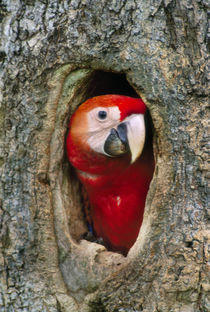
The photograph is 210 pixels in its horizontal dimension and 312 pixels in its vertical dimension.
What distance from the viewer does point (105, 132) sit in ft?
8.14

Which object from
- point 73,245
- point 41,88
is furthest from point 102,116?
point 73,245

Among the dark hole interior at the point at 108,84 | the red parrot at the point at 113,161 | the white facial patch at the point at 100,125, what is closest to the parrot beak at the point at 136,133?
the red parrot at the point at 113,161

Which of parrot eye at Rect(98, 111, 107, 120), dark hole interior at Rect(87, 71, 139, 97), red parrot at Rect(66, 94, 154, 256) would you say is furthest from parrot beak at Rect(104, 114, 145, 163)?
dark hole interior at Rect(87, 71, 139, 97)

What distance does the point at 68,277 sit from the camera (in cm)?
227

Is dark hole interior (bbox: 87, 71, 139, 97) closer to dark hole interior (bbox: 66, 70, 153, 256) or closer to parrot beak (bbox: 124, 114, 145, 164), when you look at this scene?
dark hole interior (bbox: 66, 70, 153, 256)

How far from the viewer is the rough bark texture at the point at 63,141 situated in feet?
6.77

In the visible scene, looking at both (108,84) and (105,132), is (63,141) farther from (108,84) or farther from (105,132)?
(108,84)

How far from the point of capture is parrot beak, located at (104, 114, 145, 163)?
92.3 inches

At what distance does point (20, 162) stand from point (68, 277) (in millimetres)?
725

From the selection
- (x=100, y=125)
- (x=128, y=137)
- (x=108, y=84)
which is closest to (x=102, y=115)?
(x=100, y=125)

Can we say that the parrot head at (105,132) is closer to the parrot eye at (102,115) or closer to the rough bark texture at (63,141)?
the parrot eye at (102,115)

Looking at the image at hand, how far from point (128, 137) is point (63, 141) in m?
0.40

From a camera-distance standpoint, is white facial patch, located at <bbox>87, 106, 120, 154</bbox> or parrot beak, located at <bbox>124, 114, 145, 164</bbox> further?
white facial patch, located at <bbox>87, 106, 120, 154</bbox>

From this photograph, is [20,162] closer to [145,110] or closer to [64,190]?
[64,190]
